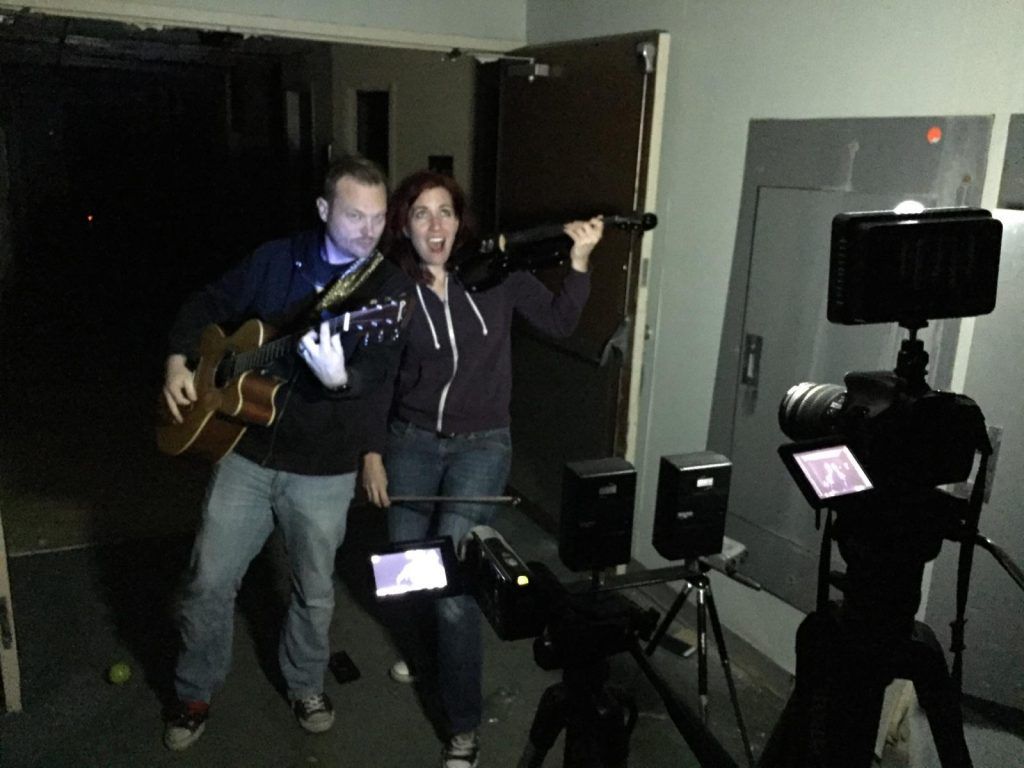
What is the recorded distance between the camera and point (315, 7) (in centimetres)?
271

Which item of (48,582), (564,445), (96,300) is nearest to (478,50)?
(564,445)

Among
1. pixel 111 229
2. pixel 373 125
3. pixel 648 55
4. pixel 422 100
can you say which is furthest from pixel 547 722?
pixel 111 229

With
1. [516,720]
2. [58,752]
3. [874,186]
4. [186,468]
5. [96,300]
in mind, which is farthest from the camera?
[96,300]

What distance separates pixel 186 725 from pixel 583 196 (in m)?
1.96

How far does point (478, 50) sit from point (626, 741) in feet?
8.74

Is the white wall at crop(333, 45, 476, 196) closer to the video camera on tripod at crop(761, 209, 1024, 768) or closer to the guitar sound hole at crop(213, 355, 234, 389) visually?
the guitar sound hole at crop(213, 355, 234, 389)

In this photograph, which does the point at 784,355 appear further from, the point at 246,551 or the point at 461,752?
the point at 246,551

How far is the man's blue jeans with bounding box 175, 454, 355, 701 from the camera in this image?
1.94 metres

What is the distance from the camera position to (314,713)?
219 cm

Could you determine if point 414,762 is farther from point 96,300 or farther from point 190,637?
point 96,300

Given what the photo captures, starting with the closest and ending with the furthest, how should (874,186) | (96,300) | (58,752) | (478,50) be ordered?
(874,186), (58,752), (478,50), (96,300)

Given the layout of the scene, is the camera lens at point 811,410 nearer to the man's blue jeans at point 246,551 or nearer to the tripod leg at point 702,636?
the tripod leg at point 702,636

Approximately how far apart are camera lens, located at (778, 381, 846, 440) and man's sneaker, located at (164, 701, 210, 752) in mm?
1692

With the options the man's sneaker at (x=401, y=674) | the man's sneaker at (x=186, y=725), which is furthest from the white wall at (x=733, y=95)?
the man's sneaker at (x=186, y=725)
